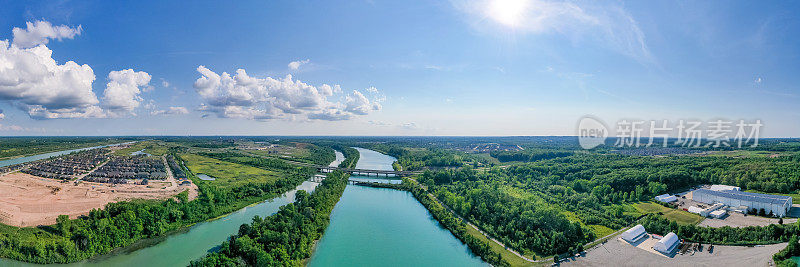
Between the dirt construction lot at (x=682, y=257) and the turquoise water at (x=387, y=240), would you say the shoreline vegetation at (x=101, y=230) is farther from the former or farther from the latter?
the dirt construction lot at (x=682, y=257)

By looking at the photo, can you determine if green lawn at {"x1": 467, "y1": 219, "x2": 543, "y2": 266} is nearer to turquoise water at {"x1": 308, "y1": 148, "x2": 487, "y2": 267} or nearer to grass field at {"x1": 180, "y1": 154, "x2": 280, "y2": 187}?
turquoise water at {"x1": 308, "y1": 148, "x2": 487, "y2": 267}

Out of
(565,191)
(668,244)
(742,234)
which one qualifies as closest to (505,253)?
(668,244)

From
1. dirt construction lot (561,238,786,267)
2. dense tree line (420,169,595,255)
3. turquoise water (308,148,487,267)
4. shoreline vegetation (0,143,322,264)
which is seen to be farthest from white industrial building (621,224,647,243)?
shoreline vegetation (0,143,322,264)

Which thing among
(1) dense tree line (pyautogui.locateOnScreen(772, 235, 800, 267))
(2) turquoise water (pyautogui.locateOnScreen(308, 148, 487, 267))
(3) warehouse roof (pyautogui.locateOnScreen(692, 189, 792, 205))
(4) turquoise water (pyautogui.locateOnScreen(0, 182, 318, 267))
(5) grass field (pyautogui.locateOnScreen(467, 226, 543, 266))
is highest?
(3) warehouse roof (pyautogui.locateOnScreen(692, 189, 792, 205))

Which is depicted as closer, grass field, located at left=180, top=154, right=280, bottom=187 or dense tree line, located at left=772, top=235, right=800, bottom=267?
dense tree line, located at left=772, top=235, right=800, bottom=267

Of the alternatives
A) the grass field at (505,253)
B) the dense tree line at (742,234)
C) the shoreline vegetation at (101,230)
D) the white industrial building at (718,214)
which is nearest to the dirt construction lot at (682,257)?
the dense tree line at (742,234)

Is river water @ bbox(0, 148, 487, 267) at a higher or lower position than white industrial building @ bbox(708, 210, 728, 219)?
lower

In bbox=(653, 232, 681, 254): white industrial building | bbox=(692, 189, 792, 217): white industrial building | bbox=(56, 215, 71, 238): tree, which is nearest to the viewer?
bbox=(56, 215, 71, 238): tree
